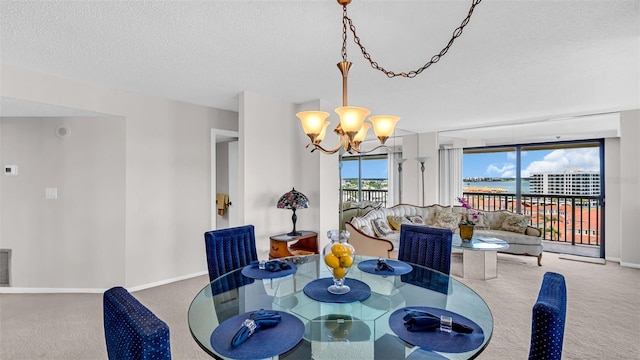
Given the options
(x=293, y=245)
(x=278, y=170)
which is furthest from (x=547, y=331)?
(x=278, y=170)

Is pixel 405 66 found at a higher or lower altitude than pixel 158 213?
higher

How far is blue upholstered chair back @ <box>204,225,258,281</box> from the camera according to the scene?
229cm

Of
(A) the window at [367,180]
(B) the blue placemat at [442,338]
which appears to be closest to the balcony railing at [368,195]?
(A) the window at [367,180]

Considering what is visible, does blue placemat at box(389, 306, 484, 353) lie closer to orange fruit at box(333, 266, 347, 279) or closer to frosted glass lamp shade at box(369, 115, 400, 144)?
orange fruit at box(333, 266, 347, 279)

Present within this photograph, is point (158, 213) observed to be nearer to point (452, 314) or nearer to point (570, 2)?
point (452, 314)

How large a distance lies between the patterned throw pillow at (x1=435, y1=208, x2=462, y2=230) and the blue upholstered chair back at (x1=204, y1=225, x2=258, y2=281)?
397 cm

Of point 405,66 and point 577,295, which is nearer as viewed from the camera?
point 405,66

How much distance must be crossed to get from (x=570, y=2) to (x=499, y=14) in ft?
1.20

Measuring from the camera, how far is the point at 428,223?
224 inches

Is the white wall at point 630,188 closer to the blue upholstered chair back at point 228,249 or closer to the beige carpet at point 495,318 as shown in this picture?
the beige carpet at point 495,318

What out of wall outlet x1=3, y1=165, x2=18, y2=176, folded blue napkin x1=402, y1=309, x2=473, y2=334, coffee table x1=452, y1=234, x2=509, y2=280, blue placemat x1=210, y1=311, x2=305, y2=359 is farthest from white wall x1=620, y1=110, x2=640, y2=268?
wall outlet x1=3, y1=165, x2=18, y2=176

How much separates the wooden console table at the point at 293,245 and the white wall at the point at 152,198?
123 centimetres

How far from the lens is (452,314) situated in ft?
4.70

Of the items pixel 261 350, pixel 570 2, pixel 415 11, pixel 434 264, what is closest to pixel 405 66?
pixel 415 11
